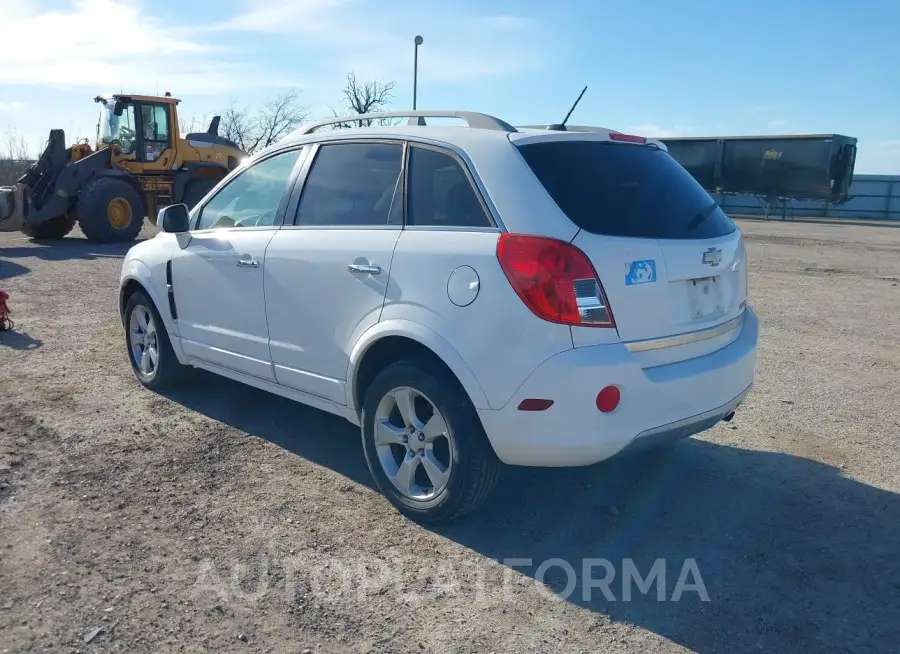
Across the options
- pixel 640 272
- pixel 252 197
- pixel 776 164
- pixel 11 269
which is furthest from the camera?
pixel 776 164

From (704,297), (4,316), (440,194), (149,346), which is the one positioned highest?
(440,194)

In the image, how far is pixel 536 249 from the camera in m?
3.21

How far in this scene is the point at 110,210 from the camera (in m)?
16.6

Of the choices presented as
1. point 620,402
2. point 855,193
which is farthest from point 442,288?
point 855,193

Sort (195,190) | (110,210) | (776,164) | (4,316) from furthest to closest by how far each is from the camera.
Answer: (776,164) < (195,190) < (110,210) < (4,316)

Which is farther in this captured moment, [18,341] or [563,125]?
[18,341]

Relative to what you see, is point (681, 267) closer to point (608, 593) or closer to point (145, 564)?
point (608, 593)

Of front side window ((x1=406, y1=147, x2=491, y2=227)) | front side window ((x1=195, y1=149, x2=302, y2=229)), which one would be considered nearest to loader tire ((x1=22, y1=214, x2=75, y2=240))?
front side window ((x1=195, y1=149, x2=302, y2=229))

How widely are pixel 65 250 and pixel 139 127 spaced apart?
3448 millimetres

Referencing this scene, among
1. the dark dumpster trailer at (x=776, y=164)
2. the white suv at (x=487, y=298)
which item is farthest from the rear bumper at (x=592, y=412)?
the dark dumpster trailer at (x=776, y=164)

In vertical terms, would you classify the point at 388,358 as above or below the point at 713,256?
below

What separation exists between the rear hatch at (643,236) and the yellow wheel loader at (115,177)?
1479 cm

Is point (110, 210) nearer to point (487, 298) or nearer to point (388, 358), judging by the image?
point (388, 358)

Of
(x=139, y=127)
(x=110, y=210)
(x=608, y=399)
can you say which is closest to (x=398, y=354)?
(x=608, y=399)
